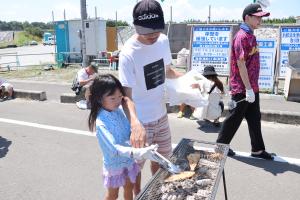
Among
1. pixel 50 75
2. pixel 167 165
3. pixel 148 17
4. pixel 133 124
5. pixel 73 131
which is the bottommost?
pixel 50 75

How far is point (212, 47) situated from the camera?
9680 mm

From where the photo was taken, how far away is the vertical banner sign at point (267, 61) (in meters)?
9.10

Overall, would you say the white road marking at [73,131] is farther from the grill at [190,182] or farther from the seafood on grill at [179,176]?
the seafood on grill at [179,176]

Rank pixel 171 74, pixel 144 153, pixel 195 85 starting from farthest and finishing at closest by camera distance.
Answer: pixel 195 85, pixel 171 74, pixel 144 153

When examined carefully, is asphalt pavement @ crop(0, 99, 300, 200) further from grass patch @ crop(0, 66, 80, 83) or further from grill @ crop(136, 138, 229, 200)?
grass patch @ crop(0, 66, 80, 83)

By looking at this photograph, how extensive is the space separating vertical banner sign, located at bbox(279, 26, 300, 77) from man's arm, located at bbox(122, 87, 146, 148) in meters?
7.21

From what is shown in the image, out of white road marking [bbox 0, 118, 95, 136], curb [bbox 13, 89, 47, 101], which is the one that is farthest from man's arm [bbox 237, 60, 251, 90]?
curb [bbox 13, 89, 47, 101]

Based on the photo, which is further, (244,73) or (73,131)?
(73,131)

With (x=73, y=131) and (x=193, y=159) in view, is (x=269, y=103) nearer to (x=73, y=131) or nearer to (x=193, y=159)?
(x=73, y=131)

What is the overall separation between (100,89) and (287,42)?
7577 mm

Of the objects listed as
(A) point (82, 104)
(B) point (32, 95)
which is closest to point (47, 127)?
(A) point (82, 104)

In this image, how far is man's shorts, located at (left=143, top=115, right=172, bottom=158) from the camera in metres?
3.07

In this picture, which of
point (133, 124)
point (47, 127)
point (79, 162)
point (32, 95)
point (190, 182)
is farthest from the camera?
point (32, 95)

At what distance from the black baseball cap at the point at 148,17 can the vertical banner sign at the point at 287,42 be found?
23.7 feet
